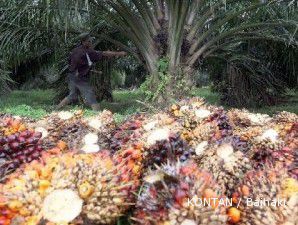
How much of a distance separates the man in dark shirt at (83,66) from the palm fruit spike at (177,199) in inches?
235

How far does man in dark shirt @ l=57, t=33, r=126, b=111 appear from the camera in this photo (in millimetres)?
7395

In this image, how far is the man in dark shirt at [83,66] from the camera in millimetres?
7395

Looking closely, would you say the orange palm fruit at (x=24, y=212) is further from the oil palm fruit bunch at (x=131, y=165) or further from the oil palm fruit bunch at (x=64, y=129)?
the oil palm fruit bunch at (x=64, y=129)

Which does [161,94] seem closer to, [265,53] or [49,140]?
[265,53]

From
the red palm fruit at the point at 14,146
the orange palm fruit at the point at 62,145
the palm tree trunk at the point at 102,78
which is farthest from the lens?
the palm tree trunk at the point at 102,78

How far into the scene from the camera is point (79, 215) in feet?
4.14

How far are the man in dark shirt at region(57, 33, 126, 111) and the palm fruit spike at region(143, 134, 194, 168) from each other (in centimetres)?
554

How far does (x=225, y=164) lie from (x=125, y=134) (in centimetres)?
80

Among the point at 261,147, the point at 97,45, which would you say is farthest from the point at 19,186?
the point at 97,45

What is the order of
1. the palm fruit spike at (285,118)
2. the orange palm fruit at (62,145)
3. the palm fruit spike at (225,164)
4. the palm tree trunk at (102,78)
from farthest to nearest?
the palm tree trunk at (102,78), the palm fruit spike at (285,118), the orange palm fruit at (62,145), the palm fruit spike at (225,164)

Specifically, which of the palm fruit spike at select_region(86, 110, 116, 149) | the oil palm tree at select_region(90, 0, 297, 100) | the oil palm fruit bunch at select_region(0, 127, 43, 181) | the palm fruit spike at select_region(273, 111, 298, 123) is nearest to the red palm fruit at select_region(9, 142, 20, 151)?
the oil palm fruit bunch at select_region(0, 127, 43, 181)

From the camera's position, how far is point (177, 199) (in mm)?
1231

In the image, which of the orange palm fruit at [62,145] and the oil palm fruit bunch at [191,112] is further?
the oil palm fruit bunch at [191,112]

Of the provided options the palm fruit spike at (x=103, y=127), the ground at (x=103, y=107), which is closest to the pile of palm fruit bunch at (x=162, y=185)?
the palm fruit spike at (x=103, y=127)
